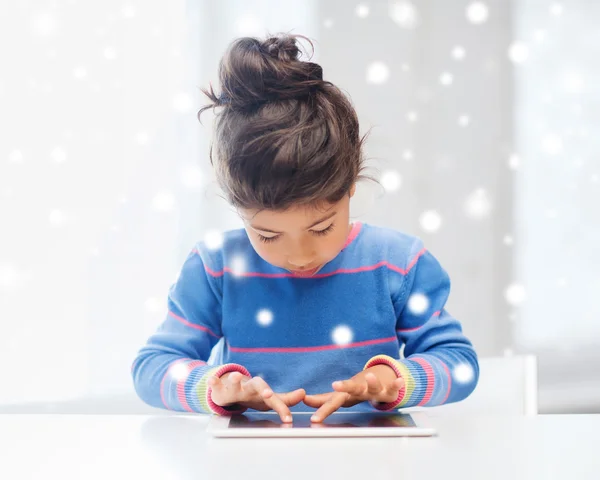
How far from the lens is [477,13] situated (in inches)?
72.6

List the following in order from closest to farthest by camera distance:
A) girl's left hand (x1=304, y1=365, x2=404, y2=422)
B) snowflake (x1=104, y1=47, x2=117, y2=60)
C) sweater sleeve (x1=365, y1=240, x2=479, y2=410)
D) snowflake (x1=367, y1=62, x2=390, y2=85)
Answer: girl's left hand (x1=304, y1=365, x2=404, y2=422) < sweater sleeve (x1=365, y1=240, x2=479, y2=410) < snowflake (x1=104, y1=47, x2=117, y2=60) < snowflake (x1=367, y1=62, x2=390, y2=85)

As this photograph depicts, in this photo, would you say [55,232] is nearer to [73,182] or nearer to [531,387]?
[73,182]

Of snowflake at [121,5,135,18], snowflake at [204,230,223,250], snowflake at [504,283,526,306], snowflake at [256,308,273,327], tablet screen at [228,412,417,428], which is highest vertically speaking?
snowflake at [121,5,135,18]

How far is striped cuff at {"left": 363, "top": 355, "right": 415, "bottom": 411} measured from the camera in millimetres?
792

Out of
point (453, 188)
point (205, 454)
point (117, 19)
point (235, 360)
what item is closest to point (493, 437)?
point (205, 454)

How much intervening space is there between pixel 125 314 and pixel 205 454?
35.4 inches

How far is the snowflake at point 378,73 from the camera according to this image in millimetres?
1778

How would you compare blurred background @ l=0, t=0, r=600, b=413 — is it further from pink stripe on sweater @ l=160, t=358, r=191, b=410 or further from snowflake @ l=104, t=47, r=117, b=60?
pink stripe on sweater @ l=160, t=358, r=191, b=410

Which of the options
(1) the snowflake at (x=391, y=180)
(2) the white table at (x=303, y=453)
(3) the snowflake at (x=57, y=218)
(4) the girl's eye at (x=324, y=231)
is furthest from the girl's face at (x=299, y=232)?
(1) the snowflake at (x=391, y=180)

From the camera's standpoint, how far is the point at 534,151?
6.09 feet

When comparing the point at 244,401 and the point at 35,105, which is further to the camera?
the point at 35,105

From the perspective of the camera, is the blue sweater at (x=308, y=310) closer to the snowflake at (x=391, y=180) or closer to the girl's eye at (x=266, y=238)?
the girl's eye at (x=266, y=238)

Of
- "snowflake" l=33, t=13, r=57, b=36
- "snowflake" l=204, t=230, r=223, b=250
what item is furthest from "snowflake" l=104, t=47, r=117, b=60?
"snowflake" l=204, t=230, r=223, b=250

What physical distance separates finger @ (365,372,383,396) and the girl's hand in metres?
0.07
